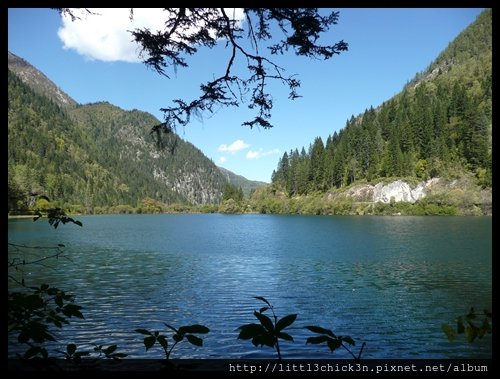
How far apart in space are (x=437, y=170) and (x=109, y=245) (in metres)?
99.3

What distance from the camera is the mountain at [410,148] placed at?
119m

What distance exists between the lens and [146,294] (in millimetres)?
21750

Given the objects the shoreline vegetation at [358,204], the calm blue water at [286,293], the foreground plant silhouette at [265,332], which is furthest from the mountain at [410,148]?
the foreground plant silhouette at [265,332]

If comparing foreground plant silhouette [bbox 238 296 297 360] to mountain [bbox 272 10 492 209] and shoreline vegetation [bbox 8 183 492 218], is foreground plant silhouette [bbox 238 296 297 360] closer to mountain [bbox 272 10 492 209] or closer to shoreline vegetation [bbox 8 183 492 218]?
shoreline vegetation [bbox 8 183 492 218]

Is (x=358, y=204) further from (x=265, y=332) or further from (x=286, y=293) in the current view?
(x=265, y=332)

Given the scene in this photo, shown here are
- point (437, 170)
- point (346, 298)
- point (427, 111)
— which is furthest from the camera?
point (427, 111)

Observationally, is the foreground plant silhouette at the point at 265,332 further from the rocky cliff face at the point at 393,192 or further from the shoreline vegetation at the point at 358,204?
the rocky cliff face at the point at 393,192

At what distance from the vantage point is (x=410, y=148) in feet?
447

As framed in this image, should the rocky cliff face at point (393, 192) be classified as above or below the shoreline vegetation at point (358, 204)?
above

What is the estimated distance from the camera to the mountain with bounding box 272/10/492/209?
119 m

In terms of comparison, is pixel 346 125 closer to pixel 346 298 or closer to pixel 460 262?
pixel 460 262

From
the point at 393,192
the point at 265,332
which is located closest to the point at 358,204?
the point at 393,192

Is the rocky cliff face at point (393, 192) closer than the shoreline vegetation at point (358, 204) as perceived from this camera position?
No
